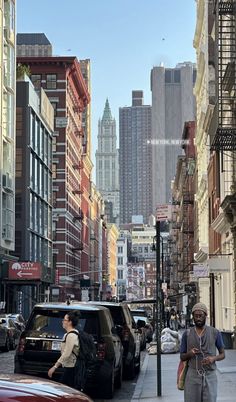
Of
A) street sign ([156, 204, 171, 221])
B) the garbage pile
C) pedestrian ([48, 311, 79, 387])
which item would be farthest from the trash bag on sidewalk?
pedestrian ([48, 311, 79, 387])

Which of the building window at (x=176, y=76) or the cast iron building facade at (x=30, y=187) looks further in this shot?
the building window at (x=176, y=76)

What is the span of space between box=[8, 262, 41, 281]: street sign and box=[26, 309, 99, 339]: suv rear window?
45.4m

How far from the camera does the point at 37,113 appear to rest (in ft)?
244

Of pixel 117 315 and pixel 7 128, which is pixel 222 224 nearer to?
pixel 117 315

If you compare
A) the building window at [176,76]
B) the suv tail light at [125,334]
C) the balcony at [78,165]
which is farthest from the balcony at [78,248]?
the suv tail light at [125,334]

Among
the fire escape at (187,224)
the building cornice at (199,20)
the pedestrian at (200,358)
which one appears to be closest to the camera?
the pedestrian at (200,358)

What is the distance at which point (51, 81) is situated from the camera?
331ft

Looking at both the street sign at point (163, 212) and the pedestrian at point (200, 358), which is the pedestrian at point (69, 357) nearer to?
the pedestrian at point (200, 358)

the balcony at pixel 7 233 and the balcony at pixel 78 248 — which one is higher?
the balcony at pixel 78 248

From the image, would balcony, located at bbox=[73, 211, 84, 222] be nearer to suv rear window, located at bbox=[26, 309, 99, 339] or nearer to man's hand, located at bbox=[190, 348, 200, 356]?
suv rear window, located at bbox=[26, 309, 99, 339]

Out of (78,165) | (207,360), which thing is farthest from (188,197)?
(207,360)

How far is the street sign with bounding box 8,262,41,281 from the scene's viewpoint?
193 ft

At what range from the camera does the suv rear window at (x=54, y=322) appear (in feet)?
44.2

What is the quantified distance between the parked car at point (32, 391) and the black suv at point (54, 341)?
753 cm
